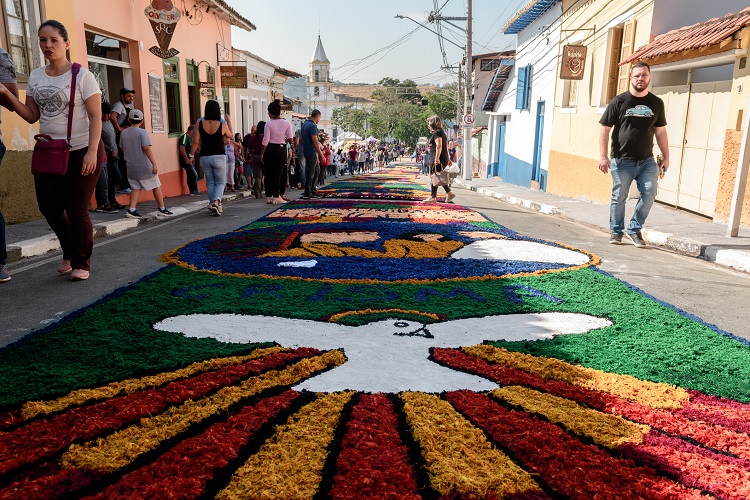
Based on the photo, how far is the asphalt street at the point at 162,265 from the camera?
389 cm

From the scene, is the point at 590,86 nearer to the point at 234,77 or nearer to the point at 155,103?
the point at 234,77

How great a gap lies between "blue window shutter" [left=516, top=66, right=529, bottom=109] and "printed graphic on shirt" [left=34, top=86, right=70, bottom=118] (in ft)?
63.3

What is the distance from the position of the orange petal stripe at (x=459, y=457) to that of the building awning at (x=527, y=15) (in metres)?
18.3

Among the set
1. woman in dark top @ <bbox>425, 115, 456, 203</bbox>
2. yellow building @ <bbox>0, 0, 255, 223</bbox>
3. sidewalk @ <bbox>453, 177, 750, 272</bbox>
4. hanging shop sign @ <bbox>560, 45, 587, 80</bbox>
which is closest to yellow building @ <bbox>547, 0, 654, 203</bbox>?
hanging shop sign @ <bbox>560, 45, 587, 80</bbox>

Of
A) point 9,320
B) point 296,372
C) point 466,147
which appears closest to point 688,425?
point 296,372

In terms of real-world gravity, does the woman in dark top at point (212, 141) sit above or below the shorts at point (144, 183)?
above

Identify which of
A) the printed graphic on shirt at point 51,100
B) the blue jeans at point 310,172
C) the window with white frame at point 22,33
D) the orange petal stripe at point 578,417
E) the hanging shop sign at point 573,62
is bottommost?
the orange petal stripe at point 578,417

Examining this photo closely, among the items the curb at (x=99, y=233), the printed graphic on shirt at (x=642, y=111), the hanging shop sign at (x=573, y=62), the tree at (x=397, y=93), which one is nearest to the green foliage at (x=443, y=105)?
the tree at (x=397, y=93)

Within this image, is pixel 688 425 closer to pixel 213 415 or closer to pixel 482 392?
pixel 482 392

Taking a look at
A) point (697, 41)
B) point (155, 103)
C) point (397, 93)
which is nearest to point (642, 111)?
point (697, 41)

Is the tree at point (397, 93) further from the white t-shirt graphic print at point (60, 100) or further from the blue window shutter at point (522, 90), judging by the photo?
the white t-shirt graphic print at point (60, 100)

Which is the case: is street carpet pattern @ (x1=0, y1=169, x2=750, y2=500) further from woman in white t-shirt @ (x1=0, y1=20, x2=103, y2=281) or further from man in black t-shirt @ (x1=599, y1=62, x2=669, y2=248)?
man in black t-shirt @ (x1=599, y1=62, x2=669, y2=248)

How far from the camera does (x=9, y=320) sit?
3.62 metres

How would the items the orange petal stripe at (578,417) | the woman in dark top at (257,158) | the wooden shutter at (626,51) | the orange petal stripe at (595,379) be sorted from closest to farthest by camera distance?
1. the orange petal stripe at (578,417)
2. the orange petal stripe at (595,379)
3. the wooden shutter at (626,51)
4. the woman in dark top at (257,158)
